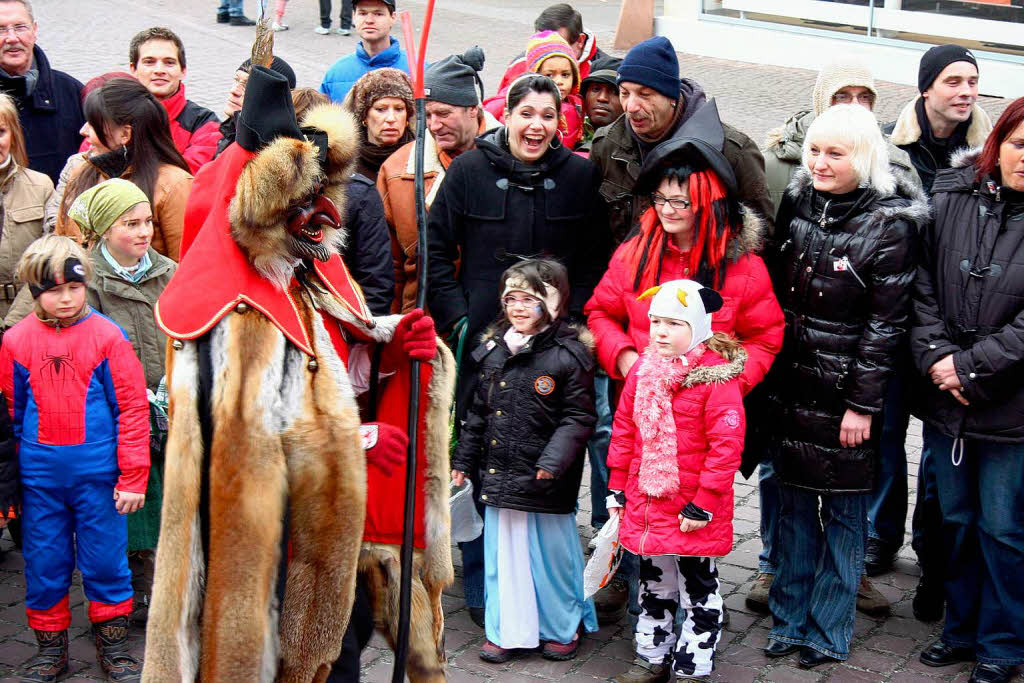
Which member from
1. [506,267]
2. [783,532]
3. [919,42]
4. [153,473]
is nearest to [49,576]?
[153,473]

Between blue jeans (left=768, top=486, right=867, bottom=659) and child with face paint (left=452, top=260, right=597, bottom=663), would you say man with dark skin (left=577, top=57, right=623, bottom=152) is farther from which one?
blue jeans (left=768, top=486, right=867, bottom=659)

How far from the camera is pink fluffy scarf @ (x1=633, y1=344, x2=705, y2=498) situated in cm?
475

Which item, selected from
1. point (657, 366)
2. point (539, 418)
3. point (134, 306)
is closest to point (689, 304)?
point (657, 366)

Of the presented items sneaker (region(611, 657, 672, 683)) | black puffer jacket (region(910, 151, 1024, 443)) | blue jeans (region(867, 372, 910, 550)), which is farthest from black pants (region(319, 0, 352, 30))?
sneaker (region(611, 657, 672, 683))

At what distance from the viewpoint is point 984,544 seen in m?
4.95

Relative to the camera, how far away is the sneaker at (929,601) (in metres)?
5.44

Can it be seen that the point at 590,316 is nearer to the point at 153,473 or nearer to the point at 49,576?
the point at 153,473

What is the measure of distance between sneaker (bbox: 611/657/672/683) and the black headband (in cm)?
270

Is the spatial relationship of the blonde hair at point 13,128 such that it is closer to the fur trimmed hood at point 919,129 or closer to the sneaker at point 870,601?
the fur trimmed hood at point 919,129

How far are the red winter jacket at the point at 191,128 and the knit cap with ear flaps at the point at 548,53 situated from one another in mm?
1791

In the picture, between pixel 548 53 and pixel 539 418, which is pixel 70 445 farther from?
pixel 548 53

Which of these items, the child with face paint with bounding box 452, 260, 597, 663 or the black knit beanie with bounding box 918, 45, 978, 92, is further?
the black knit beanie with bounding box 918, 45, 978, 92

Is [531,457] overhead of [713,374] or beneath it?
beneath

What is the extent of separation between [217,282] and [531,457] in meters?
1.94
